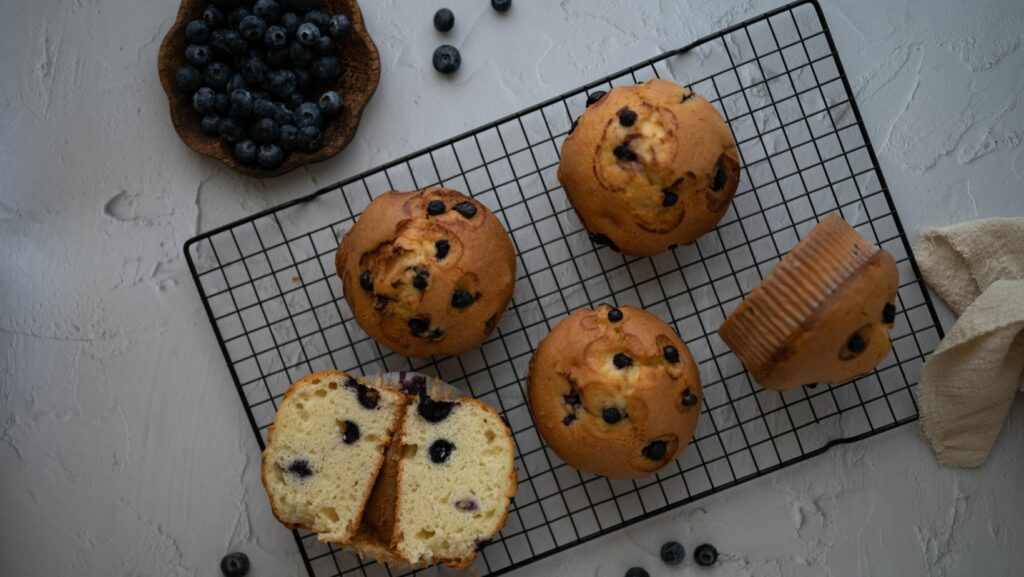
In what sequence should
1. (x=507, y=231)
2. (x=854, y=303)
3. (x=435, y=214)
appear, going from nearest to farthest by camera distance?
(x=854, y=303), (x=435, y=214), (x=507, y=231)

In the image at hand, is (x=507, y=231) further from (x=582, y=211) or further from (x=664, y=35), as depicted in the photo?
(x=664, y=35)

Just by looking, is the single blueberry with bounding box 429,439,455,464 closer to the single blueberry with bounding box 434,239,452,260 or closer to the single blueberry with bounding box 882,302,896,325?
the single blueberry with bounding box 434,239,452,260

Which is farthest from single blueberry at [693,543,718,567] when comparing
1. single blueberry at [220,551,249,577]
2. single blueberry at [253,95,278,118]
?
single blueberry at [253,95,278,118]

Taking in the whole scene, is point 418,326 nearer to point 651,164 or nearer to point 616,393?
point 616,393

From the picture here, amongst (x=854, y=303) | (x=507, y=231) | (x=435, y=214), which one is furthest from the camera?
(x=507, y=231)

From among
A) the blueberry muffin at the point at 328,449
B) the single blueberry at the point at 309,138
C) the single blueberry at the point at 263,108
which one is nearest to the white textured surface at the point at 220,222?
the single blueberry at the point at 309,138

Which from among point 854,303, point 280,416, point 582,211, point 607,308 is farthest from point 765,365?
point 280,416
